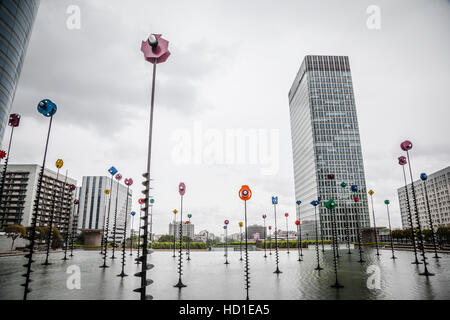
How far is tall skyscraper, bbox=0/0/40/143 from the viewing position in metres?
29.7

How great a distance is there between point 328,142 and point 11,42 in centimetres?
9477

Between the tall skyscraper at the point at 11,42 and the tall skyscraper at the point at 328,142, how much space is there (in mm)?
89718

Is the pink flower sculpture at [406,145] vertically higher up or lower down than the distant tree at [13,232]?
higher up

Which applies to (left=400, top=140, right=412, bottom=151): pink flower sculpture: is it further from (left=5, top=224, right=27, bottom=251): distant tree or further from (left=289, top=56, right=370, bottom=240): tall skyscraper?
(left=289, top=56, right=370, bottom=240): tall skyscraper

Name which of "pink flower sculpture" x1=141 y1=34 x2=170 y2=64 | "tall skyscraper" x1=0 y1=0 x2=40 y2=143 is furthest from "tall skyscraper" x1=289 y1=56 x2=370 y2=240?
"pink flower sculpture" x1=141 y1=34 x2=170 y2=64

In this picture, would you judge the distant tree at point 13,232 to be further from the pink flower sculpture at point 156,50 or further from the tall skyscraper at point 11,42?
the pink flower sculpture at point 156,50

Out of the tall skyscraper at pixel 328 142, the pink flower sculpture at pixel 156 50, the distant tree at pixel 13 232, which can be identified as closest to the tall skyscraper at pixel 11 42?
the distant tree at pixel 13 232

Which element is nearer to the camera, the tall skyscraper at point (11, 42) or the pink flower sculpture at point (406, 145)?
the pink flower sculpture at point (406, 145)

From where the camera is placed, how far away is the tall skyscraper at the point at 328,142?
92438 mm

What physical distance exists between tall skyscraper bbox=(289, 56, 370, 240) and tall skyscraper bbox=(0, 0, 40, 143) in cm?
8972

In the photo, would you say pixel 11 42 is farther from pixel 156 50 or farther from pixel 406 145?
pixel 406 145
